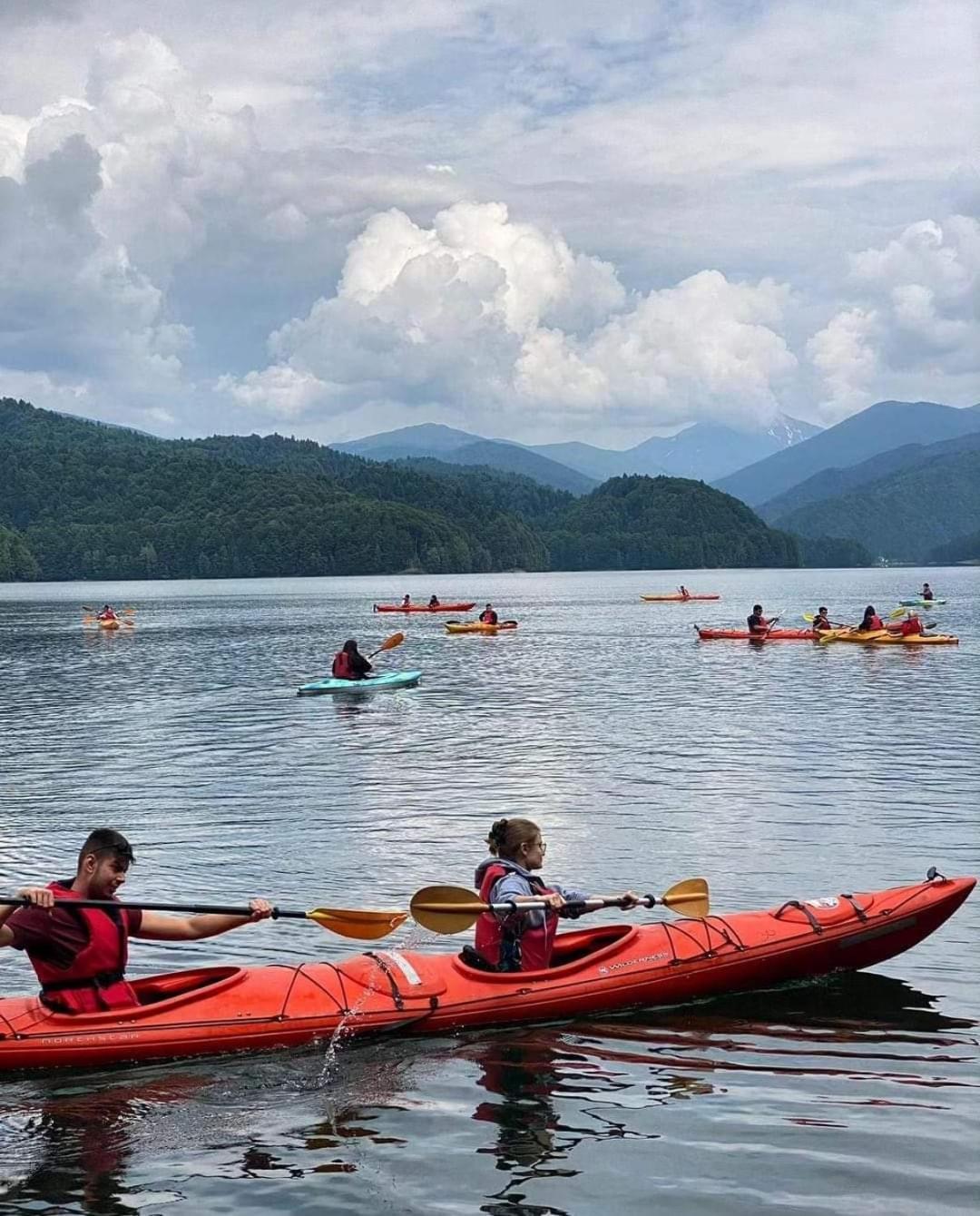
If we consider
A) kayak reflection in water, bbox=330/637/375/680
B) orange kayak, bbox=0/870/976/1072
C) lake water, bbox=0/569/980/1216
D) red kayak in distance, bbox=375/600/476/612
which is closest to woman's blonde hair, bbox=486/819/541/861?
orange kayak, bbox=0/870/976/1072

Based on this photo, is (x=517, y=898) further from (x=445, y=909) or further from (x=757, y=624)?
(x=757, y=624)

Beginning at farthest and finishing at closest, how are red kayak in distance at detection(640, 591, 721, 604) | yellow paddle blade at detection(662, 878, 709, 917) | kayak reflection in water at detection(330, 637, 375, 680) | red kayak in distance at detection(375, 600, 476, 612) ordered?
red kayak in distance at detection(640, 591, 721, 604), red kayak in distance at detection(375, 600, 476, 612), kayak reflection in water at detection(330, 637, 375, 680), yellow paddle blade at detection(662, 878, 709, 917)

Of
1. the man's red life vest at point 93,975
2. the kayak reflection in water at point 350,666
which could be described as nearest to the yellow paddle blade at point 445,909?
the man's red life vest at point 93,975

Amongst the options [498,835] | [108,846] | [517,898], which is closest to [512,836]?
[498,835]

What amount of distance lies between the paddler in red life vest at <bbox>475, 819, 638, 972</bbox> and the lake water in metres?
0.73

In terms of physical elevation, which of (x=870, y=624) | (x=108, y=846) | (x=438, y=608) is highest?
(x=438, y=608)

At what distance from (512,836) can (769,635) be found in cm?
5034

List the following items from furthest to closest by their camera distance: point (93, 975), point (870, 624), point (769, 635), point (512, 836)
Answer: point (769, 635) → point (870, 624) → point (512, 836) → point (93, 975)

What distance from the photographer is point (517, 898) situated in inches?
467

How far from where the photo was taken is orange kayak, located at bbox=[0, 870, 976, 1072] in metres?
11.1

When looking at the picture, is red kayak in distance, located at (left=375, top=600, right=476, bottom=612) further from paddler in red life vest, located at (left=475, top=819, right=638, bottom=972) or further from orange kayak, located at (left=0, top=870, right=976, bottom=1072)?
paddler in red life vest, located at (left=475, top=819, right=638, bottom=972)

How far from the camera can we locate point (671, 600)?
409ft

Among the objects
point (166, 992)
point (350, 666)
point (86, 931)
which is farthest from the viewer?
point (350, 666)

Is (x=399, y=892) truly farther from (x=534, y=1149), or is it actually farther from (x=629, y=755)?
(x=629, y=755)
